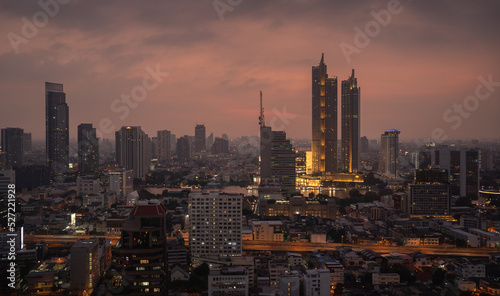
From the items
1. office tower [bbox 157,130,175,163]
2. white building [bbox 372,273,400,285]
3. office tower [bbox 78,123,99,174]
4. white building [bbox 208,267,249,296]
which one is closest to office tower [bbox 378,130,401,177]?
office tower [bbox 78,123,99,174]

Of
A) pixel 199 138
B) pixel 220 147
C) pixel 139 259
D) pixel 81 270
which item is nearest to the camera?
pixel 139 259

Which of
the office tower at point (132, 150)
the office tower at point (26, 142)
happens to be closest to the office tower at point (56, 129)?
the office tower at point (26, 142)

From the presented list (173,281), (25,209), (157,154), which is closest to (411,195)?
(173,281)

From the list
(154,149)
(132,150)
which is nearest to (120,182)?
(132,150)

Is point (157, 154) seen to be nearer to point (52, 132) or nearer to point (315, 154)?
point (52, 132)

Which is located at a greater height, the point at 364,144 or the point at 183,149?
the point at 364,144

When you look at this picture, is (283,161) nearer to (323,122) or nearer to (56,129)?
(323,122)
